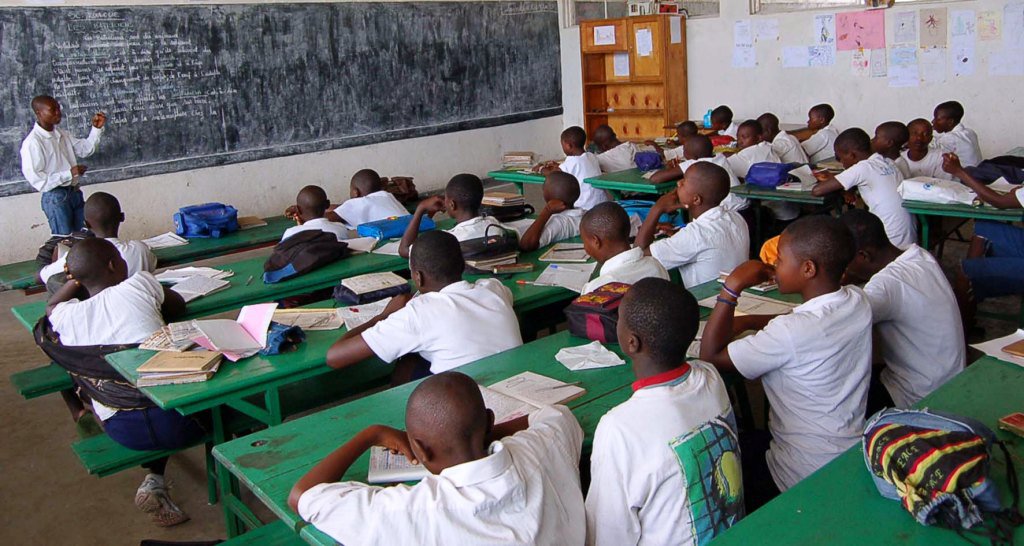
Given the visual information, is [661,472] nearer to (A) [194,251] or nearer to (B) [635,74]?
(A) [194,251]

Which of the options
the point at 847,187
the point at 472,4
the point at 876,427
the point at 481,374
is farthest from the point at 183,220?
the point at 472,4

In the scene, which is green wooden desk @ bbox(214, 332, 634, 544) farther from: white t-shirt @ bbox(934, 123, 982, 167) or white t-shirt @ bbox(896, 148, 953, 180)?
white t-shirt @ bbox(934, 123, 982, 167)

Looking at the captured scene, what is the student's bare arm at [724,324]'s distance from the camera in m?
2.47

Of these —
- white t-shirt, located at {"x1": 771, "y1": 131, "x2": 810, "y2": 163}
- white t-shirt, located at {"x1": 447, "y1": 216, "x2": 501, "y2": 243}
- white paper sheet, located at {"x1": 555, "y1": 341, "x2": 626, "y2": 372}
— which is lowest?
white paper sheet, located at {"x1": 555, "y1": 341, "x2": 626, "y2": 372}

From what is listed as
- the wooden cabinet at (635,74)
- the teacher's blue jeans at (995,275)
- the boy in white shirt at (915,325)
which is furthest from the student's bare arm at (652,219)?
the wooden cabinet at (635,74)

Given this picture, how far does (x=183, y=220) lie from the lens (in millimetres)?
5285

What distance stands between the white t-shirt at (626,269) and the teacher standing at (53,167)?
428 centimetres

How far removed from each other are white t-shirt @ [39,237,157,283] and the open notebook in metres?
2.51

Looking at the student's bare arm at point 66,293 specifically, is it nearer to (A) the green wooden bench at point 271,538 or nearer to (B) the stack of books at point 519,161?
(A) the green wooden bench at point 271,538

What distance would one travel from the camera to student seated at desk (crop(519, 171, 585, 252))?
4207mm

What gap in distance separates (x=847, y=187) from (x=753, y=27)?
13.4ft

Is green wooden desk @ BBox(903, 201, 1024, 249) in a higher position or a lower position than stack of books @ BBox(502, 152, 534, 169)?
→ lower

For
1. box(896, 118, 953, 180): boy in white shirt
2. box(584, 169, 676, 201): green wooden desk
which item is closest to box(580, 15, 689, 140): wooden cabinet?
box(584, 169, 676, 201): green wooden desk

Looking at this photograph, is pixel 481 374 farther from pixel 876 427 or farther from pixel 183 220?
pixel 183 220
